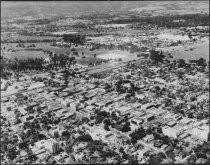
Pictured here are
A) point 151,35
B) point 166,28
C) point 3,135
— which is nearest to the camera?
point 3,135

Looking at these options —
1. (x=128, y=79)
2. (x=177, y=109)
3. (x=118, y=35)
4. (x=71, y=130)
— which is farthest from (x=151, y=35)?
(x=71, y=130)

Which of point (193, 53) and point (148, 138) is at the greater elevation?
point (193, 53)

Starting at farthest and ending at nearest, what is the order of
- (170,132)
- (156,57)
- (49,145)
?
(156,57) < (170,132) < (49,145)

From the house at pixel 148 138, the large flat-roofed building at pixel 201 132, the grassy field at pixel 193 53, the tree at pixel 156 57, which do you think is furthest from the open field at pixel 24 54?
the large flat-roofed building at pixel 201 132

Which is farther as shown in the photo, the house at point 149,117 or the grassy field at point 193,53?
the grassy field at point 193,53

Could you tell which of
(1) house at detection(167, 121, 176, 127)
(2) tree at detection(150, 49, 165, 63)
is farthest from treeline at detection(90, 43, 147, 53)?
(1) house at detection(167, 121, 176, 127)

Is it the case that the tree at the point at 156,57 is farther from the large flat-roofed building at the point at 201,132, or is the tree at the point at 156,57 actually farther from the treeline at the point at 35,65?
the large flat-roofed building at the point at 201,132

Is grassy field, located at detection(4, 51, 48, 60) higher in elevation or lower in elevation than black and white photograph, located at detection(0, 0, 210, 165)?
higher

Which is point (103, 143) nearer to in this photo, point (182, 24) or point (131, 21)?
point (182, 24)

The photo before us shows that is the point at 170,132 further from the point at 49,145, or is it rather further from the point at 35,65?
the point at 35,65

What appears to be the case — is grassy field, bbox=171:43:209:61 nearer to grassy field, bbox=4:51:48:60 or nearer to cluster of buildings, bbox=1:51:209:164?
cluster of buildings, bbox=1:51:209:164

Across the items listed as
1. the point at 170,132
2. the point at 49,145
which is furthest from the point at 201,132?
the point at 49,145
